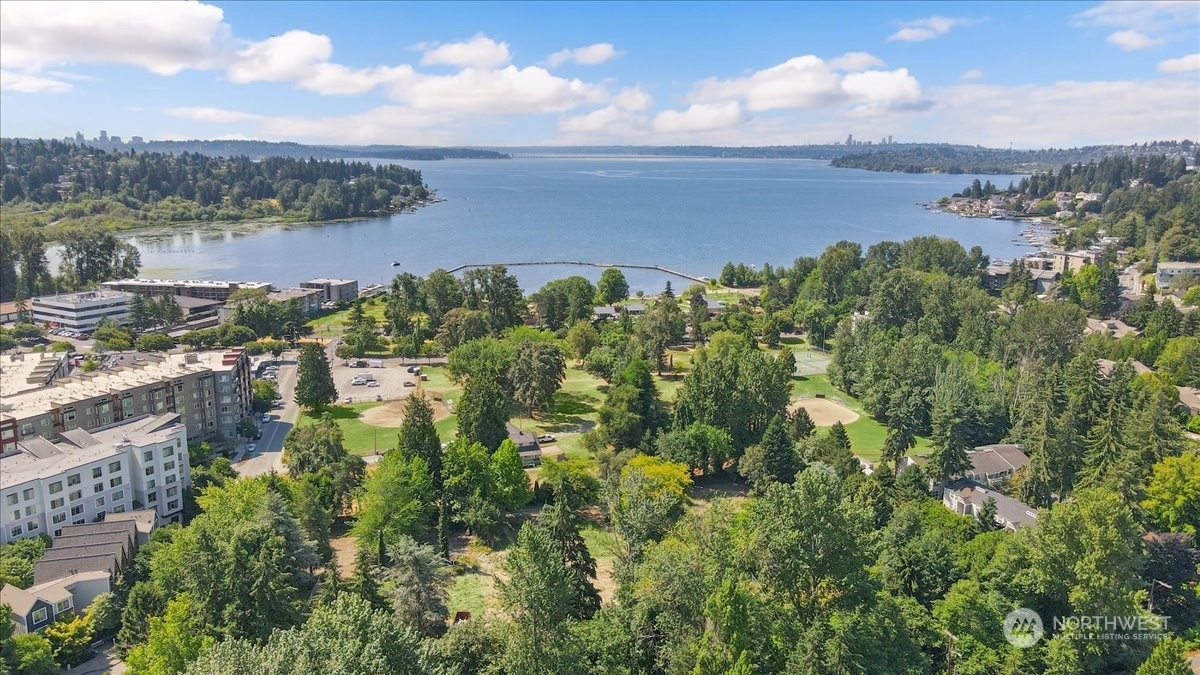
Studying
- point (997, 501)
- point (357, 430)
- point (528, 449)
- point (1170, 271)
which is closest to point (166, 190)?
point (357, 430)

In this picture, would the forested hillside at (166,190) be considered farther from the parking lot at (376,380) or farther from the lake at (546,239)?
the parking lot at (376,380)

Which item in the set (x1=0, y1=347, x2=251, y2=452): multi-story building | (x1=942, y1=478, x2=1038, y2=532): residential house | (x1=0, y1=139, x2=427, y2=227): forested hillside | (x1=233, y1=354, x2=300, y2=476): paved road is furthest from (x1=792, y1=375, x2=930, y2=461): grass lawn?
(x1=0, y1=139, x2=427, y2=227): forested hillside

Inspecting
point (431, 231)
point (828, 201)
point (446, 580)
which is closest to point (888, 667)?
point (446, 580)

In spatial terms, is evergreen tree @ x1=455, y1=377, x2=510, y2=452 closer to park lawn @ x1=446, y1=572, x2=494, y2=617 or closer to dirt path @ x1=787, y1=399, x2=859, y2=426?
park lawn @ x1=446, y1=572, x2=494, y2=617

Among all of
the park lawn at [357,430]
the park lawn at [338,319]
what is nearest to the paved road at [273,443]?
the park lawn at [357,430]

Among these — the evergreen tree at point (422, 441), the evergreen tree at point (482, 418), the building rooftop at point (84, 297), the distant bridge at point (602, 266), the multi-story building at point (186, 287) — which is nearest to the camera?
the evergreen tree at point (422, 441)
